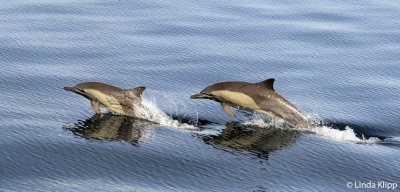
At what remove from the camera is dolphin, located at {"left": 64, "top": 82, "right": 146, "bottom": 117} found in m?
26.0

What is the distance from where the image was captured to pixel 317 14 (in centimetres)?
4450

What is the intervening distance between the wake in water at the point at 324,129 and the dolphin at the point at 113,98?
352 centimetres

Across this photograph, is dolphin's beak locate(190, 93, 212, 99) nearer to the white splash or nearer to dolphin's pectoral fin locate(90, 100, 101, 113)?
dolphin's pectoral fin locate(90, 100, 101, 113)

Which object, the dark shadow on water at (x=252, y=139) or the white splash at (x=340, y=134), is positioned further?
the white splash at (x=340, y=134)

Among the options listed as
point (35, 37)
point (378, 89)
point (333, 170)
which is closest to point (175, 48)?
point (35, 37)

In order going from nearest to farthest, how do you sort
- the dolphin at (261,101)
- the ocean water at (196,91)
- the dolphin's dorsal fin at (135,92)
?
the ocean water at (196,91), the dolphin at (261,101), the dolphin's dorsal fin at (135,92)

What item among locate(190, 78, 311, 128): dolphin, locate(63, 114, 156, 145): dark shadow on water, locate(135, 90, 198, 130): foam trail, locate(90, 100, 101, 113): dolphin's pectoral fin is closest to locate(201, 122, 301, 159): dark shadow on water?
locate(190, 78, 311, 128): dolphin

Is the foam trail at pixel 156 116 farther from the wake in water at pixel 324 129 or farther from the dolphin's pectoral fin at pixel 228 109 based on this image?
the wake in water at pixel 324 129

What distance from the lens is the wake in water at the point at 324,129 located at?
25094 millimetres

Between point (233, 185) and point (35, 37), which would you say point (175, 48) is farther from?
point (233, 185)

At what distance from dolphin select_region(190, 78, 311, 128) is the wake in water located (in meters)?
0.27

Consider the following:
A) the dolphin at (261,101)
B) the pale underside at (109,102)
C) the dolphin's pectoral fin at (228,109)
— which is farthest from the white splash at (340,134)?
the pale underside at (109,102)

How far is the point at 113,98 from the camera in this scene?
26.1 m

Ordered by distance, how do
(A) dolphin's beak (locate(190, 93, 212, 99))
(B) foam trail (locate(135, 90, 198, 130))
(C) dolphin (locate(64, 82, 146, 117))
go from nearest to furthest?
(B) foam trail (locate(135, 90, 198, 130)) → (C) dolphin (locate(64, 82, 146, 117)) → (A) dolphin's beak (locate(190, 93, 212, 99))
